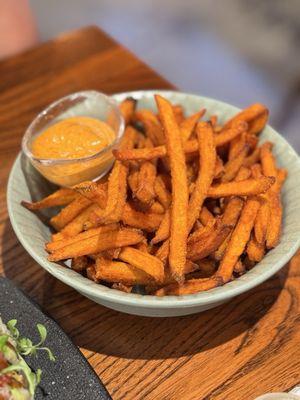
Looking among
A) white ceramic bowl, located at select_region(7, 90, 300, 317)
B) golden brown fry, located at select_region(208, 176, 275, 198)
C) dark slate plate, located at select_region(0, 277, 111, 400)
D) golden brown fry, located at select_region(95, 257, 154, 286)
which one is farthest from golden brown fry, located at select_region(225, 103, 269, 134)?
dark slate plate, located at select_region(0, 277, 111, 400)

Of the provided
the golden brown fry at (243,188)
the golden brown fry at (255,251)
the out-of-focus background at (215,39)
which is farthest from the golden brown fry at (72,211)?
the out-of-focus background at (215,39)

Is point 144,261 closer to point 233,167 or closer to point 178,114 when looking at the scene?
point 233,167

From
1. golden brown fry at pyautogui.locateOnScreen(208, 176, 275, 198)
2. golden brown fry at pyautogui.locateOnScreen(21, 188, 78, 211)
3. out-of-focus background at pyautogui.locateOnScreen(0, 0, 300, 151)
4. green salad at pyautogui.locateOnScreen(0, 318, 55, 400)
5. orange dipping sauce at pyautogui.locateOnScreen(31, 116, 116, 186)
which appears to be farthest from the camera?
out-of-focus background at pyautogui.locateOnScreen(0, 0, 300, 151)

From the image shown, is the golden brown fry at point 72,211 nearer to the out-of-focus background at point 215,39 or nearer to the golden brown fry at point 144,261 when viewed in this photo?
the golden brown fry at point 144,261

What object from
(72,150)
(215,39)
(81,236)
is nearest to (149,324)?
(81,236)

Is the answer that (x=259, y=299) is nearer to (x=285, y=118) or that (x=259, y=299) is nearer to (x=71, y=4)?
(x=285, y=118)

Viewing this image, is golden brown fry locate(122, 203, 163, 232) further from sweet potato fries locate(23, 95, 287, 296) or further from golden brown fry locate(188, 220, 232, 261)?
golden brown fry locate(188, 220, 232, 261)
